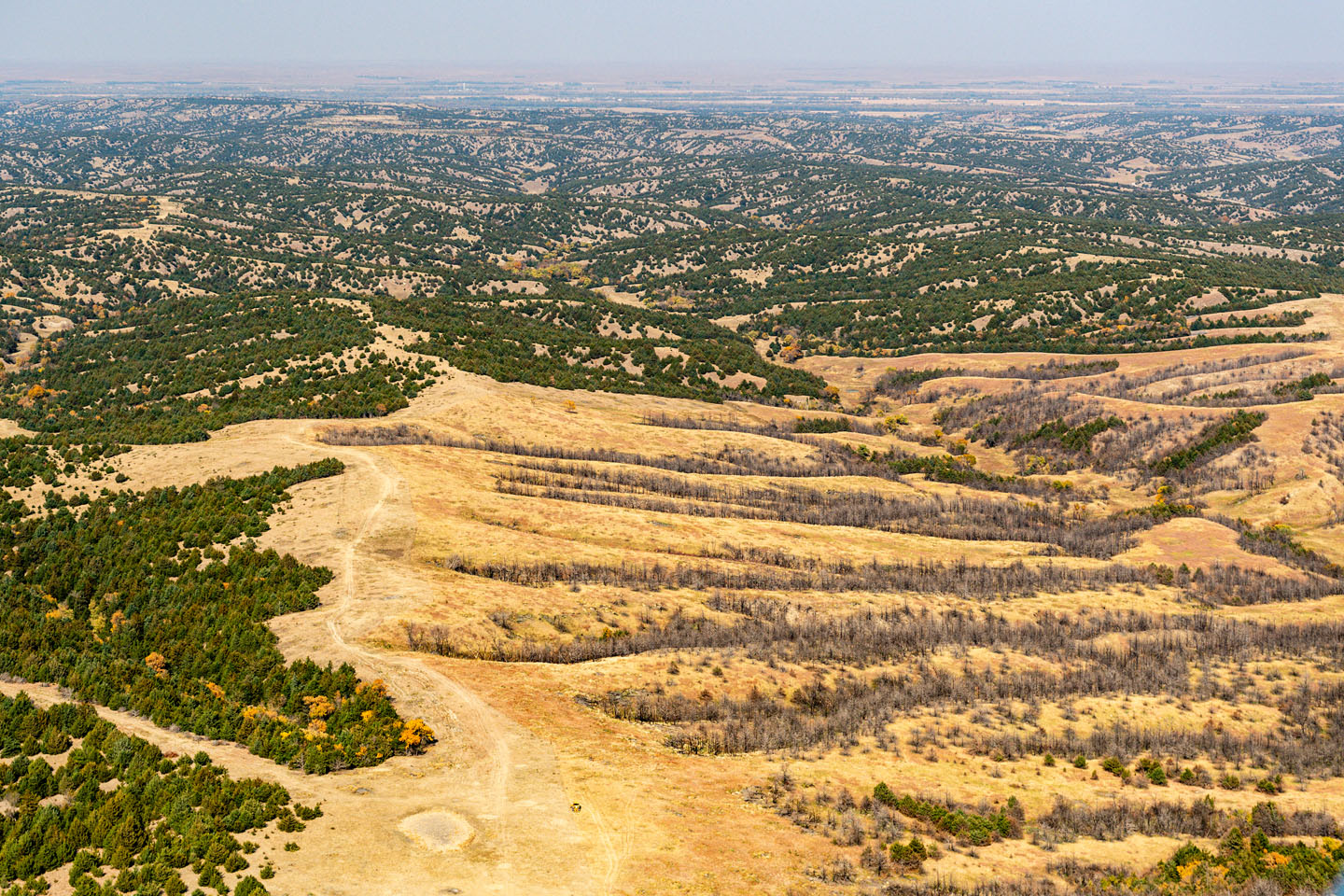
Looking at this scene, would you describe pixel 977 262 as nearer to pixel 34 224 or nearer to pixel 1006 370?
pixel 1006 370

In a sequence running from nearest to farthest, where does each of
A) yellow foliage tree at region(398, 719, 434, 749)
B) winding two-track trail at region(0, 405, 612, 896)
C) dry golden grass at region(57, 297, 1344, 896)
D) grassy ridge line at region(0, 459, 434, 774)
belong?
winding two-track trail at region(0, 405, 612, 896) → dry golden grass at region(57, 297, 1344, 896) → yellow foliage tree at region(398, 719, 434, 749) → grassy ridge line at region(0, 459, 434, 774)

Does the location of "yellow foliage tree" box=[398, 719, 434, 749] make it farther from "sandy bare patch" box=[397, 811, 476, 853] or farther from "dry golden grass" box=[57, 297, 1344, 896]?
"sandy bare patch" box=[397, 811, 476, 853]

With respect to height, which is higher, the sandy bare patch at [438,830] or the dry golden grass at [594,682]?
the sandy bare patch at [438,830]

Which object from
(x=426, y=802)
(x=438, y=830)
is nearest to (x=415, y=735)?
(x=426, y=802)

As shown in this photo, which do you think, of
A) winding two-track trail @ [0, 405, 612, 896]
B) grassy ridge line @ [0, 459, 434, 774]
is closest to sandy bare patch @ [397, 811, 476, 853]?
winding two-track trail @ [0, 405, 612, 896]

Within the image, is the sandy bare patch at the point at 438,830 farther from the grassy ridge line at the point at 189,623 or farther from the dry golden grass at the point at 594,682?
the grassy ridge line at the point at 189,623

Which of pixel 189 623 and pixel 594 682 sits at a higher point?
pixel 189 623

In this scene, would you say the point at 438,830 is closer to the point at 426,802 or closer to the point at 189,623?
the point at 426,802

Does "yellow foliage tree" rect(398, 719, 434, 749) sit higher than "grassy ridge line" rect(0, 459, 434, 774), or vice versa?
"grassy ridge line" rect(0, 459, 434, 774)

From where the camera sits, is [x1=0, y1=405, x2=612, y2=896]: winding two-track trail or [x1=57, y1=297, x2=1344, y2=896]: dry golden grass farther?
[x1=57, y1=297, x2=1344, y2=896]: dry golden grass

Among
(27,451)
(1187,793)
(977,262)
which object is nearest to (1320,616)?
(1187,793)

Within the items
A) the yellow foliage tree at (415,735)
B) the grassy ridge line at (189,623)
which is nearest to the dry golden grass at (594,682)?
the yellow foliage tree at (415,735)
